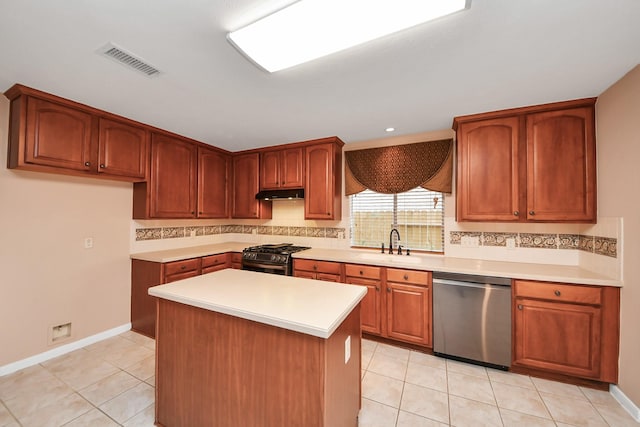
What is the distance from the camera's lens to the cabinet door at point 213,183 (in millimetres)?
3525

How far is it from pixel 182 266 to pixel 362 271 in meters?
2.03

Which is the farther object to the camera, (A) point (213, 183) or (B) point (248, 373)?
(A) point (213, 183)

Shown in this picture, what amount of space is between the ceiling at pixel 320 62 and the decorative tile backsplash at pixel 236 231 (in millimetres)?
1414

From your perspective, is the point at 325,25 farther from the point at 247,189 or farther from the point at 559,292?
the point at 247,189

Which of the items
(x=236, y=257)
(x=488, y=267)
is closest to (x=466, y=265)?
(x=488, y=267)

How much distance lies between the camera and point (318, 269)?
9.69 feet

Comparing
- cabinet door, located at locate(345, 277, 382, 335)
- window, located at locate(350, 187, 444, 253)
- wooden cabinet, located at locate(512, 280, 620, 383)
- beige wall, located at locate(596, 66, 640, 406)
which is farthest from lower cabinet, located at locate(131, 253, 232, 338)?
beige wall, located at locate(596, 66, 640, 406)

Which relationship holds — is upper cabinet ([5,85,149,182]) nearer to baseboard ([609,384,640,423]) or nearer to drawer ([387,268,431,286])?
drawer ([387,268,431,286])

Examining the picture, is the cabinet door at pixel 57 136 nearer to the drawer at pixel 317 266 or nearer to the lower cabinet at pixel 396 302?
the drawer at pixel 317 266

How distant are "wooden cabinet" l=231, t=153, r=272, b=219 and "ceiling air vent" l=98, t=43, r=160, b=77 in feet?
6.68

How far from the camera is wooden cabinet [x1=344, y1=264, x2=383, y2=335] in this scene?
8.70 ft

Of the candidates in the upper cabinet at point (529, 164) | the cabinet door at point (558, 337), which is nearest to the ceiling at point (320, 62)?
the upper cabinet at point (529, 164)

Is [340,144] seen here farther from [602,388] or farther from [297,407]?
[602,388]

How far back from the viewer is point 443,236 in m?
2.96
